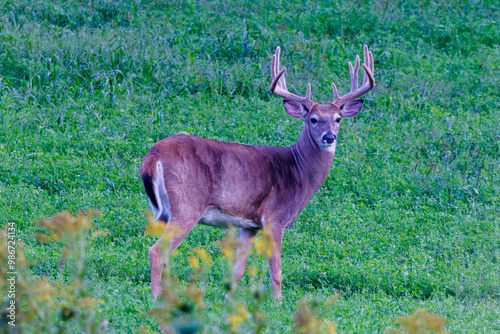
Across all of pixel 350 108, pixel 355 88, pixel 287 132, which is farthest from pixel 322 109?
pixel 287 132

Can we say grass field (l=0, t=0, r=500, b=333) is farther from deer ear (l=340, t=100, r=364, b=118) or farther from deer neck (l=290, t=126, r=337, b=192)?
deer ear (l=340, t=100, r=364, b=118)

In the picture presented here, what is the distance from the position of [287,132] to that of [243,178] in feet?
11.0

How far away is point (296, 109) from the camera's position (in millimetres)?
6934

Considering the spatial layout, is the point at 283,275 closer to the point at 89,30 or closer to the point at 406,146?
the point at 406,146

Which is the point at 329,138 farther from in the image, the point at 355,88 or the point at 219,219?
the point at 219,219

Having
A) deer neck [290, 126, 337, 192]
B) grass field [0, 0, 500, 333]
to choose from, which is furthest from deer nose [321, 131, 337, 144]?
grass field [0, 0, 500, 333]

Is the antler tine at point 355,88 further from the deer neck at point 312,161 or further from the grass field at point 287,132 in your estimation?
the grass field at point 287,132

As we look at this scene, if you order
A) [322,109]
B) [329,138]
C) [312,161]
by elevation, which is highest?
[322,109]

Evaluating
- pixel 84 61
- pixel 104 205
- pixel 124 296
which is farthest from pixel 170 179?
pixel 84 61

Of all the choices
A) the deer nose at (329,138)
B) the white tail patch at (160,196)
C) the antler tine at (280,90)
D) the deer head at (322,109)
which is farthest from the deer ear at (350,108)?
the white tail patch at (160,196)

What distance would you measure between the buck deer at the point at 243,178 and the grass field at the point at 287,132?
525mm

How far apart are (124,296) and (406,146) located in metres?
4.99

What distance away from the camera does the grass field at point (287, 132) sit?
6.28 meters

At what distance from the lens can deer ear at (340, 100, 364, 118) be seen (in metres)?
7.02
